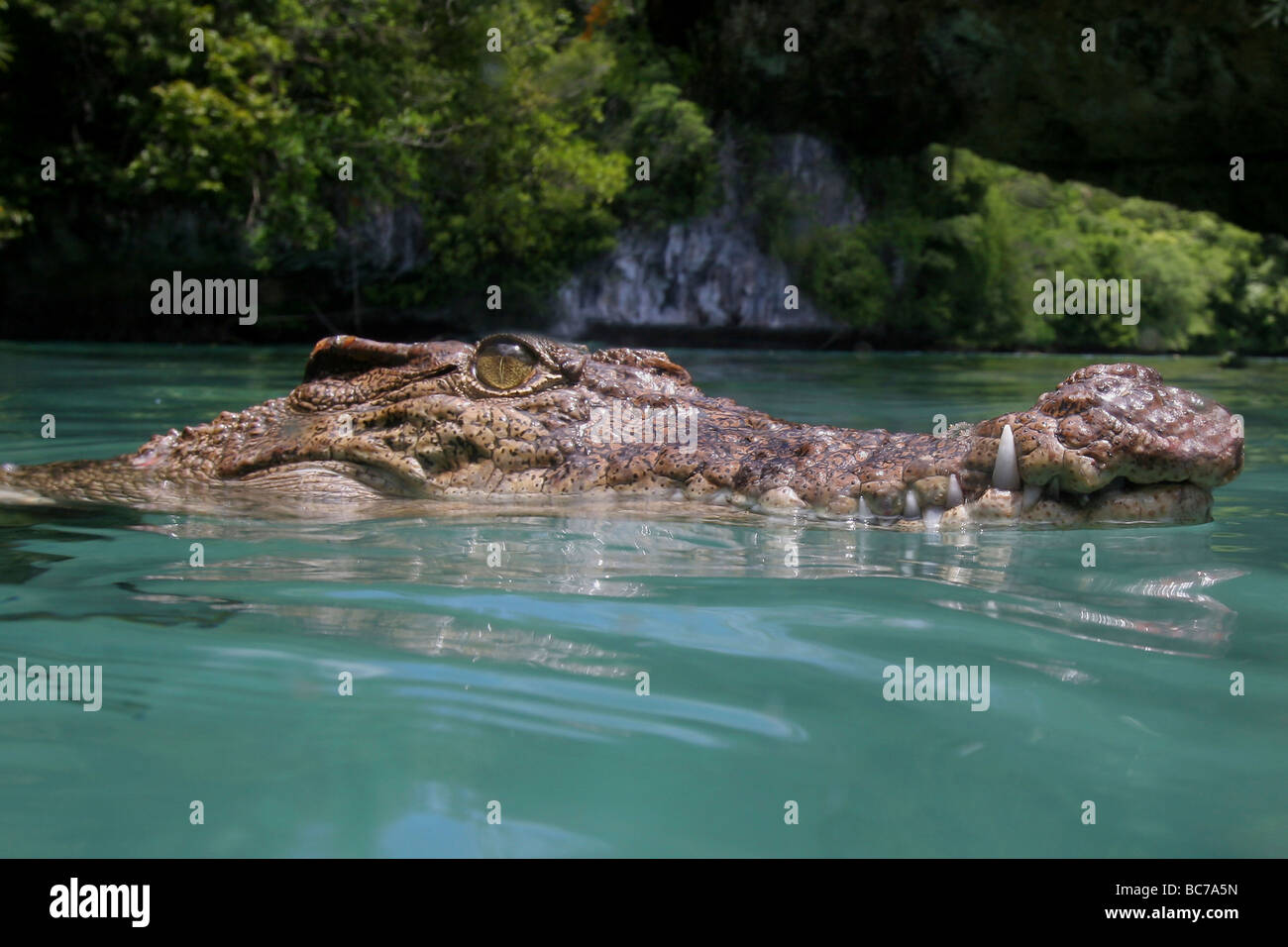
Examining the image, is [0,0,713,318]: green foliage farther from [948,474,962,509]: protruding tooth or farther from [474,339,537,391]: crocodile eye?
[948,474,962,509]: protruding tooth

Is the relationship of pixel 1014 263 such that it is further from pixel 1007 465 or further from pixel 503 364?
Result: pixel 1007 465

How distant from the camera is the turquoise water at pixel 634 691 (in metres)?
1.57

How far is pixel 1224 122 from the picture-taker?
1775cm

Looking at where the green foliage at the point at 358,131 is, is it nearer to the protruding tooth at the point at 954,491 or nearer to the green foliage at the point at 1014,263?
the green foliage at the point at 1014,263

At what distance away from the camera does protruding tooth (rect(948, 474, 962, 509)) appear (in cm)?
314

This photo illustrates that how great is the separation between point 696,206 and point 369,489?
74.1 feet

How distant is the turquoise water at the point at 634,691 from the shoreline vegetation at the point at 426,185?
1305cm

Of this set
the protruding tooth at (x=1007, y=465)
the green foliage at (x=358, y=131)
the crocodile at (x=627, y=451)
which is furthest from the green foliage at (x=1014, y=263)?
the protruding tooth at (x=1007, y=465)

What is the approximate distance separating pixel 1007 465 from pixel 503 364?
194cm

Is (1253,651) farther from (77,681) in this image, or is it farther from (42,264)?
(42,264)

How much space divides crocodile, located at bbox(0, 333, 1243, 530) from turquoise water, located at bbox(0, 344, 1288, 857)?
17 cm

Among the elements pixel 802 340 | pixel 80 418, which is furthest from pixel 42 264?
pixel 802 340

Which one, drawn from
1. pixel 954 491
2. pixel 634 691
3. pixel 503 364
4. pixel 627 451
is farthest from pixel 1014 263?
pixel 634 691

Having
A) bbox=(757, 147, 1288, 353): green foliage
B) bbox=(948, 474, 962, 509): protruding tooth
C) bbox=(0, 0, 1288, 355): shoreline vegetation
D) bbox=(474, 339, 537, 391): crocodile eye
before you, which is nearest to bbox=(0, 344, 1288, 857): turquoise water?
bbox=(948, 474, 962, 509): protruding tooth
